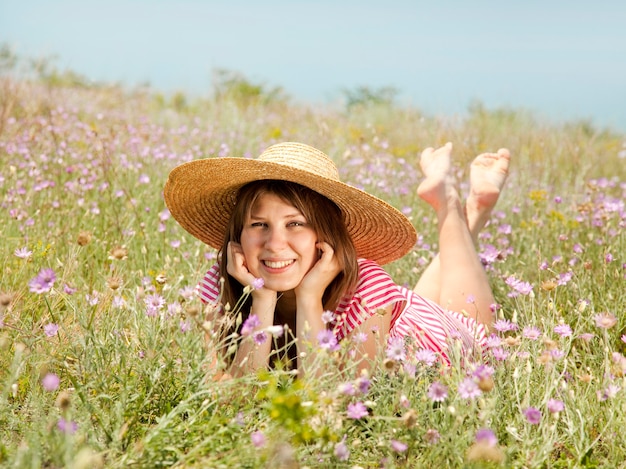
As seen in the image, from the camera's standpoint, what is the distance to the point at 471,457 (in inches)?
65.1

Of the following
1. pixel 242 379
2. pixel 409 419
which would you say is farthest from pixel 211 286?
pixel 409 419

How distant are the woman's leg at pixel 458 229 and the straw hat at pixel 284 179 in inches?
18.2

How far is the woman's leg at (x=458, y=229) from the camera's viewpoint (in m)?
3.62

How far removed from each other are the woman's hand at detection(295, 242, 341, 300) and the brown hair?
0.27 ft

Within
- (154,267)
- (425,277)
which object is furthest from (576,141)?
(154,267)

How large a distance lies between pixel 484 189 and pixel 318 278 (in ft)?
5.46

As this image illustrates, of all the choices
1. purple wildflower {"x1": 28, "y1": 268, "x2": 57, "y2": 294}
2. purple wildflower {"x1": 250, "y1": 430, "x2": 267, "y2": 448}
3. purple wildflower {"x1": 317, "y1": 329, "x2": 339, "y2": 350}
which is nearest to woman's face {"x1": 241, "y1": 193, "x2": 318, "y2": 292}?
purple wildflower {"x1": 317, "y1": 329, "x2": 339, "y2": 350}

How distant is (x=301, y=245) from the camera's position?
2.84m

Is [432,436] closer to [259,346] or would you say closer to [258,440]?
[258,440]

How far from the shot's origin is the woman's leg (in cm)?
362

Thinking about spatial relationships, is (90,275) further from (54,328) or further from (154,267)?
(54,328)

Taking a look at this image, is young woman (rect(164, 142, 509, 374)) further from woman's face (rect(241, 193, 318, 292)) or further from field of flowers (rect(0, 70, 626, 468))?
field of flowers (rect(0, 70, 626, 468))

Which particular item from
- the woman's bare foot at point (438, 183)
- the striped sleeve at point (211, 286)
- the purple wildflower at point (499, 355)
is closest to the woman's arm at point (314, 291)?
the striped sleeve at point (211, 286)

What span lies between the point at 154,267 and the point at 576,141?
576 cm
